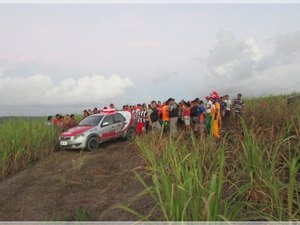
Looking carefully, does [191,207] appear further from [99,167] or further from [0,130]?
[0,130]

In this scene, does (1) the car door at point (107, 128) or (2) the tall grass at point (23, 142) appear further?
(1) the car door at point (107, 128)

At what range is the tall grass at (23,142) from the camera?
13195mm

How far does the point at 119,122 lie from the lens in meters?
16.4

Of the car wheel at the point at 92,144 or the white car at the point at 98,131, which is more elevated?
the white car at the point at 98,131

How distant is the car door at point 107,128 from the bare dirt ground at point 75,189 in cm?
180

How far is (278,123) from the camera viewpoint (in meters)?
9.04

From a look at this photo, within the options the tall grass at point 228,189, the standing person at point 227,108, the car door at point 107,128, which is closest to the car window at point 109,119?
the car door at point 107,128

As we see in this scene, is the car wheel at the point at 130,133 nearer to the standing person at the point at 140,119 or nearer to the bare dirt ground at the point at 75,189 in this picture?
the standing person at the point at 140,119

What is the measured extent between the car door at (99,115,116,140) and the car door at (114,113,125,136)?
0.60 ft

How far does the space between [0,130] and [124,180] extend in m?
8.77

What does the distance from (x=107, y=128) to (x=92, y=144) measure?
1128 mm

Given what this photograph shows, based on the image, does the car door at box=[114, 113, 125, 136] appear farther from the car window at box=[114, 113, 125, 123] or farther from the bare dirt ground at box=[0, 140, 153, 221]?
the bare dirt ground at box=[0, 140, 153, 221]

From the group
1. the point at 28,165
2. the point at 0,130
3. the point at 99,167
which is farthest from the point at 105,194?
the point at 0,130

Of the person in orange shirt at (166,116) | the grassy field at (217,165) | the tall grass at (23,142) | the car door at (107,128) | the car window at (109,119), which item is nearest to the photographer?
the grassy field at (217,165)
